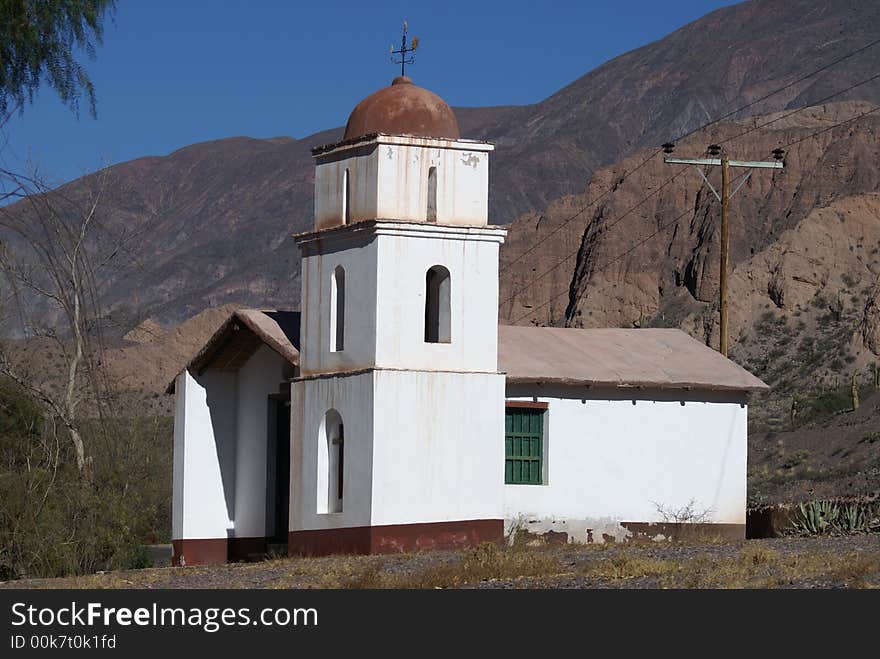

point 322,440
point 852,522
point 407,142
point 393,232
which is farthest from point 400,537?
point 852,522

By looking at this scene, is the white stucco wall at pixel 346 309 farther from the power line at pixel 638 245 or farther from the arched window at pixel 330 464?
the power line at pixel 638 245

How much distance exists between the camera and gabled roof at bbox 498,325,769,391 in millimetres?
28094

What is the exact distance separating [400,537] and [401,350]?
289 cm

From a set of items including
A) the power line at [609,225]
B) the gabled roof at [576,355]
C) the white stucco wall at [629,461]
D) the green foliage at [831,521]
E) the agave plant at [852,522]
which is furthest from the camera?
the power line at [609,225]

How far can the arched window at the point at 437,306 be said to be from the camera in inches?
1064

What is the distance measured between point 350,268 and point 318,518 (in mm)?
3979

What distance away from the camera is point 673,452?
2881 cm

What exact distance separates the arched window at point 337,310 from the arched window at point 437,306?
1364mm

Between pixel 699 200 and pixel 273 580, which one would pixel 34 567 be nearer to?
pixel 273 580

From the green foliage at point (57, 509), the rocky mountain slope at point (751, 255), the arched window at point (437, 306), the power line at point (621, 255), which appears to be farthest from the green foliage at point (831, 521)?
the power line at point (621, 255)

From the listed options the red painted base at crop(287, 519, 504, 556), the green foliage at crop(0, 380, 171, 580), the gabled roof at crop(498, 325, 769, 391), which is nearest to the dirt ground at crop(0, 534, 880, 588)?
the red painted base at crop(287, 519, 504, 556)

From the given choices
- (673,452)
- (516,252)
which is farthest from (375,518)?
(516,252)

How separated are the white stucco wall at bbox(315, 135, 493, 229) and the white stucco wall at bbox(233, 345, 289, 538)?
4.29m

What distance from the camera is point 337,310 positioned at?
2766 cm
